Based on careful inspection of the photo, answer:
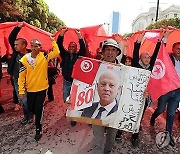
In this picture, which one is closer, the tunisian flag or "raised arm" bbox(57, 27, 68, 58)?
the tunisian flag

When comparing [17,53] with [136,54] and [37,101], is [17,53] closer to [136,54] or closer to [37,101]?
[37,101]

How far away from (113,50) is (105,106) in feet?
2.21

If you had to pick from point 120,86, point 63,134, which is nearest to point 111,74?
point 120,86

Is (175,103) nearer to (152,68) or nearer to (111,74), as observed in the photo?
(152,68)

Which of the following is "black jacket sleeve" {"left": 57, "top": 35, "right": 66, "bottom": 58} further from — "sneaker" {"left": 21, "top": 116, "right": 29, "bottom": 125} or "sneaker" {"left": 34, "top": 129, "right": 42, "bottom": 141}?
"sneaker" {"left": 34, "top": 129, "right": 42, "bottom": 141}

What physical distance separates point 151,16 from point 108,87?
84.2 m

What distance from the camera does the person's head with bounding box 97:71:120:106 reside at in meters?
3.13

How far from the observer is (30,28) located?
5836mm

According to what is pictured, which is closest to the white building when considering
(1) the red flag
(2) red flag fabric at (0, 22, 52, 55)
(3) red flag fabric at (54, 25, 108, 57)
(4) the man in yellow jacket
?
(3) red flag fabric at (54, 25, 108, 57)

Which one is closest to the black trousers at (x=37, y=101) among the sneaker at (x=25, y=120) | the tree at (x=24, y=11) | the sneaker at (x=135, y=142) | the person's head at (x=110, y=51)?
the sneaker at (x=25, y=120)

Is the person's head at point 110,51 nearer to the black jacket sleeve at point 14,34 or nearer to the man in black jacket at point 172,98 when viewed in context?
the man in black jacket at point 172,98

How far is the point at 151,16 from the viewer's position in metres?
83.0

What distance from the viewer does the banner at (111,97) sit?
3.15m

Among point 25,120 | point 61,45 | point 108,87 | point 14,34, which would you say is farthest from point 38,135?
point 14,34
